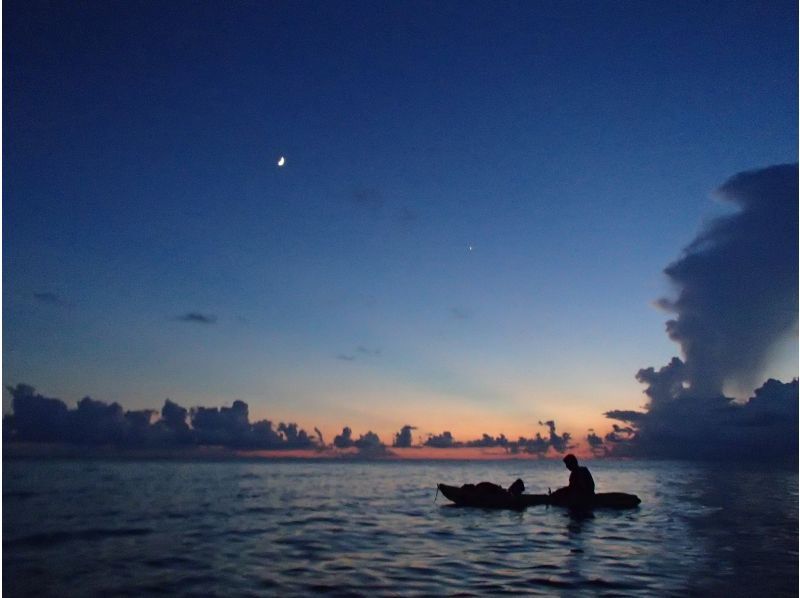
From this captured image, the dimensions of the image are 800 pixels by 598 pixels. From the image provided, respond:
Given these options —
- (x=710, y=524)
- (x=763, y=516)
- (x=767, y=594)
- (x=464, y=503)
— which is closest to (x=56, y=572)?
(x=767, y=594)

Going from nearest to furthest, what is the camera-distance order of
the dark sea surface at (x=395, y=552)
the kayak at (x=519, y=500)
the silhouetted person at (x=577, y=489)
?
the dark sea surface at (x=395, y=552)
the silhouetted person at (x=577, y=489)
the kayak at (x=519, y=500)

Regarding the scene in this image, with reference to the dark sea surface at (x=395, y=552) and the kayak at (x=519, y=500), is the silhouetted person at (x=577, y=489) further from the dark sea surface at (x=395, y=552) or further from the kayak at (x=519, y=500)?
the dark sea surface at (x=395, y=552)

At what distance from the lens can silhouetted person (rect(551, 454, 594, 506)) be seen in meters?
41.1

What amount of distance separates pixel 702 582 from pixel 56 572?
24405mm

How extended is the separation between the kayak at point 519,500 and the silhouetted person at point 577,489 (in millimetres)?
209

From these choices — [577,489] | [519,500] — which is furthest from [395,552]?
[577,489]

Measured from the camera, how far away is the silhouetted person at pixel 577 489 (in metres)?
41.1

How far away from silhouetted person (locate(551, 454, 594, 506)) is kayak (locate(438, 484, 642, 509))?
0.68 feet

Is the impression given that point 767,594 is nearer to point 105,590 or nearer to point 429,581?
point 429,581

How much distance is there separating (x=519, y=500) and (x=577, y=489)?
436 cm

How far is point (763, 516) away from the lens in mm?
40062

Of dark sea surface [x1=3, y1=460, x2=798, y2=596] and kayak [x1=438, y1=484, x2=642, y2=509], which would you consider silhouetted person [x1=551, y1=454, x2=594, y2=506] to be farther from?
dark sea surface [x1=3, y1=460, x2=798, y2=596]

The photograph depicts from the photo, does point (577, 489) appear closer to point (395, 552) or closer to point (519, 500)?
point (519, 500)

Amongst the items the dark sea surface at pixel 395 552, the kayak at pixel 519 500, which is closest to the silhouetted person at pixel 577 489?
the kayak at pixel 519 500
